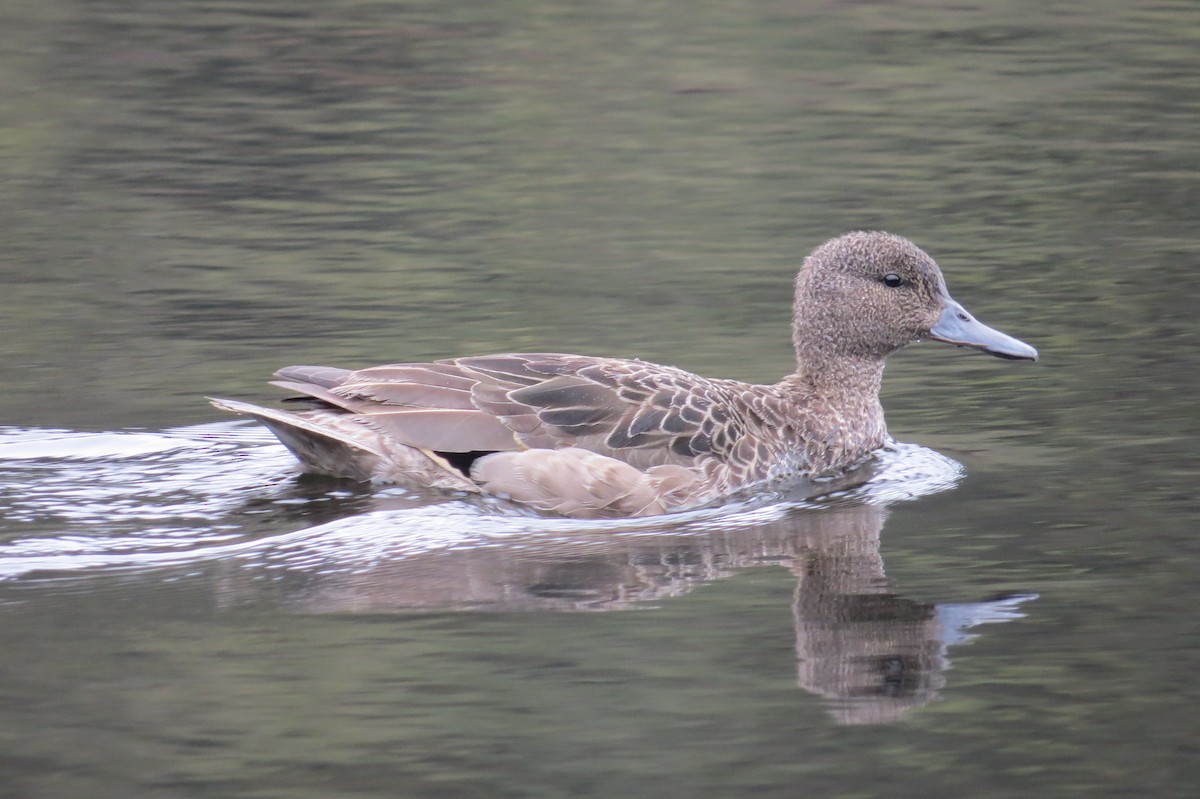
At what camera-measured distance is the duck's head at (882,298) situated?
9.33 meters

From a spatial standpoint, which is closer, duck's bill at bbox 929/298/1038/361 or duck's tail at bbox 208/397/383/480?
duck's tail at bbox 208/397/383/480

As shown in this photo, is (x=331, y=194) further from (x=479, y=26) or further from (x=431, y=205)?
(x=479, y=26)

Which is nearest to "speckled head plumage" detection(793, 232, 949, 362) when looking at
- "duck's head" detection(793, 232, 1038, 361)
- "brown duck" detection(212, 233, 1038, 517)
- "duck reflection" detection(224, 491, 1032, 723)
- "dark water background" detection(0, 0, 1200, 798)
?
"duck's head" detection(793, 232, 1038, 361)

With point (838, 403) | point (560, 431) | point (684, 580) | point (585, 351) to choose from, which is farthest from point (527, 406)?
point (585, 351)

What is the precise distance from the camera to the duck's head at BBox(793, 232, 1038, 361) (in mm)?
9328

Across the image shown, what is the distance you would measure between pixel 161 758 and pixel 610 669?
60.8 inches

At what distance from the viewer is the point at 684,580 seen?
7.35 m

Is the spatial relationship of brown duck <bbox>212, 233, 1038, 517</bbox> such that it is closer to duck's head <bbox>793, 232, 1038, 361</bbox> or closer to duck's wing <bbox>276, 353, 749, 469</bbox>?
duck's wing <bbox>276, 353, 749, 469</bbox>

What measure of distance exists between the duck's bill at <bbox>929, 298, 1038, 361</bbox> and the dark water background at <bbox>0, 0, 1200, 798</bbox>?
48 cm

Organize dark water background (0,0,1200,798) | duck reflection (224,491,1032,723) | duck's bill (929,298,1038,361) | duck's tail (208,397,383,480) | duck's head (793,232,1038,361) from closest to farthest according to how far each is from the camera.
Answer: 1. dark water background (0,0,1200,798)
2. duck reflection (224,491,1032,723)
3. duck's tail (208,397,383,480)
4. duck's bill (929,298,1038,361)
5. duck's head (793,232,1038,361)

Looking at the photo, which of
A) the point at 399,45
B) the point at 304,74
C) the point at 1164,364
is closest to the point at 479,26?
the point at 399,45

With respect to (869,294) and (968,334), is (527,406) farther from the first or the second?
(968,334)

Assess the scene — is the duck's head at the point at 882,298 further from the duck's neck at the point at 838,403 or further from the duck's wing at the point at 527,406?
the duck's wing at the point at 527,406

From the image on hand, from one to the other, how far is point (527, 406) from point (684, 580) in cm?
145
